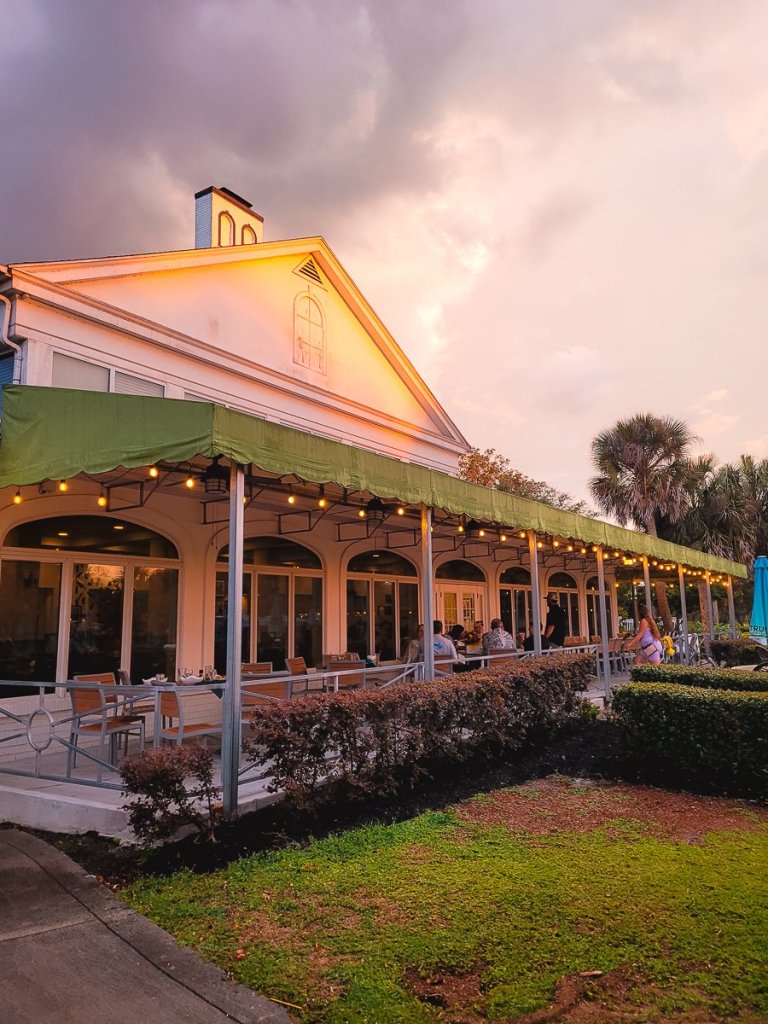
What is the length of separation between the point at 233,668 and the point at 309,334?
33.3 feet

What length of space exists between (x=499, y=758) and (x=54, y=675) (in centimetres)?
568

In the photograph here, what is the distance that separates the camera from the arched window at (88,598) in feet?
27.6

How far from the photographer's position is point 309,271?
48.9 feet

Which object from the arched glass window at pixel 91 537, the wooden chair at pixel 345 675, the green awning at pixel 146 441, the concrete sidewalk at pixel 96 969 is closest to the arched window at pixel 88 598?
the arched glass window at pixel 91 537

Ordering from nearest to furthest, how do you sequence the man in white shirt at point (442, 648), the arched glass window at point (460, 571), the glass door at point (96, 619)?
the glass door at point (96, 619), the man in white shirt at point (442, 648), the arched glass window at point (460, 571)

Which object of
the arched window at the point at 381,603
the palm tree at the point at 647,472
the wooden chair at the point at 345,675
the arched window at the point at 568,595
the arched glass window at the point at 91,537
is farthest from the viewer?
the palm tree at the point at 647,472

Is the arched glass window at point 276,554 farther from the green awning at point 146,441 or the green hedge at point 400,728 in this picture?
the green hedge at point 400,728

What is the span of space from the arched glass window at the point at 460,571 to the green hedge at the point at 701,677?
25.1ft

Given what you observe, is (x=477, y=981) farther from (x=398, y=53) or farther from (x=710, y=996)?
(x=398, y=53)

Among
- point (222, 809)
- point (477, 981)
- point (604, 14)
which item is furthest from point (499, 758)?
point (604, 14)

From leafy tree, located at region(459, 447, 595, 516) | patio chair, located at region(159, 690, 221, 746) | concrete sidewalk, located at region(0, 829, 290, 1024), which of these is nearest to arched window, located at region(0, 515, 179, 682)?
patio chair, located at region(159, 690, 221, 746)

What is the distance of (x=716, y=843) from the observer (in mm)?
5379

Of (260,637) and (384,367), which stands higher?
(384,367)

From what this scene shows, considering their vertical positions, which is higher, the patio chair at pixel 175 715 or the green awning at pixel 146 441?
the green awning at pixel 146 441
